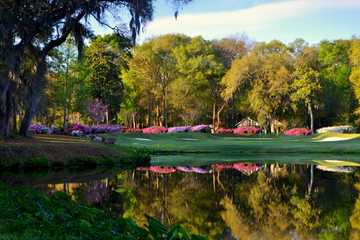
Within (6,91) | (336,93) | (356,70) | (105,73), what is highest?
(105,73)

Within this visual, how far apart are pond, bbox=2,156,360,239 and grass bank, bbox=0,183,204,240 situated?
3.68ft

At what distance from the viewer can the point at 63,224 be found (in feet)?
21.1

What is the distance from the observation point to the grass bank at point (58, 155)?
2028 centimetres

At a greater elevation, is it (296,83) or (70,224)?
(296,83)

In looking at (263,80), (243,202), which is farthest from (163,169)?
(263,80)

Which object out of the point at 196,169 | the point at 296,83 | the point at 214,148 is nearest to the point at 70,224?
the point at 196,169

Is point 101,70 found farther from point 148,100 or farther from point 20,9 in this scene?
point 20,9

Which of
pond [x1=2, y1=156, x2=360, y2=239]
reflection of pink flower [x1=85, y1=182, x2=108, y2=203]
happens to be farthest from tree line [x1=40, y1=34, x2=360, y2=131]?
reflection of pink flower [x1=85, y1=182, x2=108, y2=203]

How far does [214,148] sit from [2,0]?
62.3ft

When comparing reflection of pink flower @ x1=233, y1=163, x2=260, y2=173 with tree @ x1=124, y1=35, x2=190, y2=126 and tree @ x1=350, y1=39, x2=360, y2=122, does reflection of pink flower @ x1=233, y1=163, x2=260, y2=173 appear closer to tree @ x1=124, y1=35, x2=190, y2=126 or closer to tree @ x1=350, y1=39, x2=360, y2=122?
tree @ x1=350, y1=39, x2=360, y2=122

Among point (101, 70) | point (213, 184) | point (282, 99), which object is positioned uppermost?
point (101, 70)

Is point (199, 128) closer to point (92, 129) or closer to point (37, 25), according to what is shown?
point (92, 129)

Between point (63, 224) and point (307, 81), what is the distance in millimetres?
55098

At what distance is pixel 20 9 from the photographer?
70.1 ft
